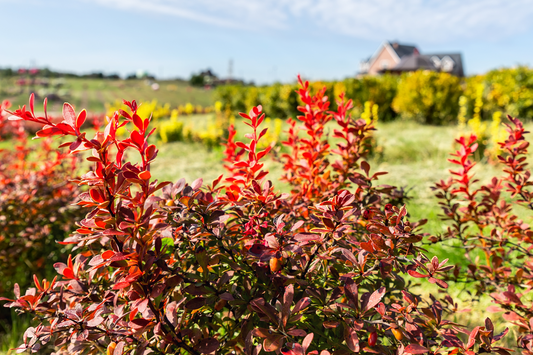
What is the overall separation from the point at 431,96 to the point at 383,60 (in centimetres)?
4730

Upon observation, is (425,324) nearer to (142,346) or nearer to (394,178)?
(142,346)

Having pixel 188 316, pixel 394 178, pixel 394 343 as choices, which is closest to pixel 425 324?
pixel 394 343

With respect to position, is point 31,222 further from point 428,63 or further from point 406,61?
point 406,61

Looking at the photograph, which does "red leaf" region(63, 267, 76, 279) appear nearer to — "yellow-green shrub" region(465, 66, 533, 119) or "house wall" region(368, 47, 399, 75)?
"yellow-green shrub" region(465, 66, 533, 119)

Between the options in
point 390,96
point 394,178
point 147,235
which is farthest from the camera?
point 390,96

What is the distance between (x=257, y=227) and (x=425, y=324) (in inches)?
26.0

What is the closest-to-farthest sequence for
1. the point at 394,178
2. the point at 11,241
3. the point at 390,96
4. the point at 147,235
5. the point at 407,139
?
the point at 147,235, the point at 11,241, the point at 394,178, the point at 407,139, the point at 390,96

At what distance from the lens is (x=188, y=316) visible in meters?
1.22

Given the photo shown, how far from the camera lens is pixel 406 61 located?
4684 centimetres

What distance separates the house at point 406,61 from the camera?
44812 millimetres

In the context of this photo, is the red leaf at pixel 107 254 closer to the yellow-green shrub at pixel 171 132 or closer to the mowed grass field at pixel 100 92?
the yellow-green shrub at pixel 171 132

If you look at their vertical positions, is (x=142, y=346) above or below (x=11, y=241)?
above

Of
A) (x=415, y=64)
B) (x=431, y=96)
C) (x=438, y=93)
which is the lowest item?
(x=431, y=96)

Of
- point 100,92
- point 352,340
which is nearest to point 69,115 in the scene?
point 352,340
